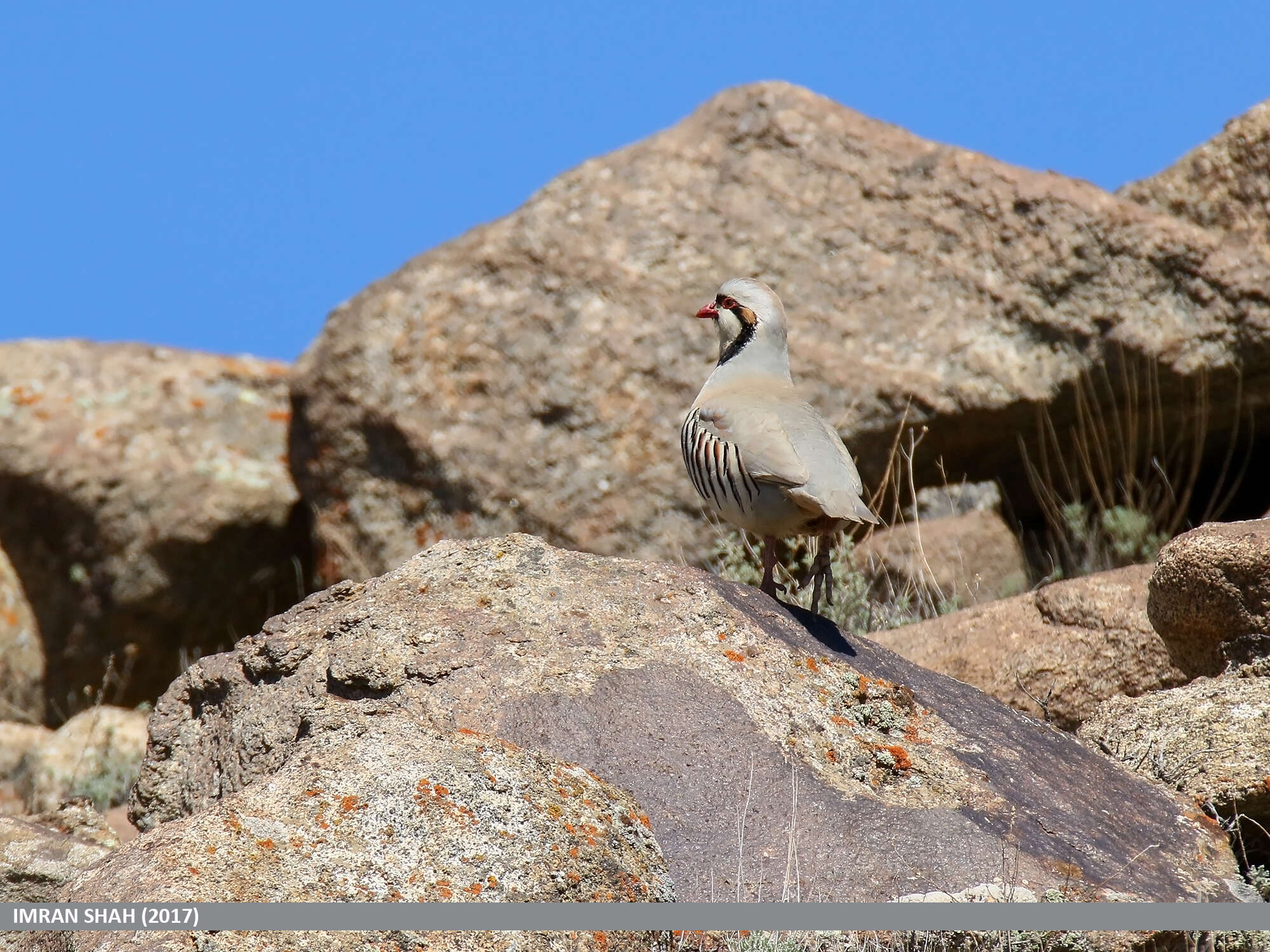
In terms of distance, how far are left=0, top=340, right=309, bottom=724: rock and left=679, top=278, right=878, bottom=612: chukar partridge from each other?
224 inches

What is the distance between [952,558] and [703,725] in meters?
5.24

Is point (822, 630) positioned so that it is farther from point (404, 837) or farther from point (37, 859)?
point (37, 859)

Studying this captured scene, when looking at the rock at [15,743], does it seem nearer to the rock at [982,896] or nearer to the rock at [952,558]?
the rock at [952,558]

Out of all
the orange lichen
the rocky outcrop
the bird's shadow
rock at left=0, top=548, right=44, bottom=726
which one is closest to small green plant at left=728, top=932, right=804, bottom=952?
the orange lichen

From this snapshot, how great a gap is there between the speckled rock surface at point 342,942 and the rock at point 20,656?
27.1 feet

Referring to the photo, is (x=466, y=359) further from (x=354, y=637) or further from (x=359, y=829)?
(x=359, y=829)

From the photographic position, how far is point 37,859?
505cm

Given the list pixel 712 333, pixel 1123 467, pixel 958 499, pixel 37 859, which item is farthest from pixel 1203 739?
pixel 958 499

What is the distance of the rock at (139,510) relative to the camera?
10625mm

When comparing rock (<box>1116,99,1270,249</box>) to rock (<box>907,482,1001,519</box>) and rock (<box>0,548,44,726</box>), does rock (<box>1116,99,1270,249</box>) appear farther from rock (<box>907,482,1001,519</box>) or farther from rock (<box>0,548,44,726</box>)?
rock (<box>0,548,44,726</box>)

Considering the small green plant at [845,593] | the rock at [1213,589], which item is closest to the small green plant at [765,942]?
the rock at [1213,589]

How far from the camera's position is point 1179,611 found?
18.5 ft

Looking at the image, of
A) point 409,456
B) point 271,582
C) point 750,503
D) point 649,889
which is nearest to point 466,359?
point 409,456

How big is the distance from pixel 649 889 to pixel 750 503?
74.4 inches
